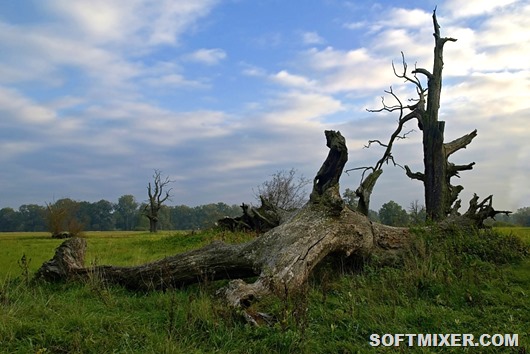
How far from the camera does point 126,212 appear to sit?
88312mm

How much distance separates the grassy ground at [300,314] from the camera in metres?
4.70

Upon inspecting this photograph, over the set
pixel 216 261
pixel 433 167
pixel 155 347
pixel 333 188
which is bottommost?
pixel 155 347

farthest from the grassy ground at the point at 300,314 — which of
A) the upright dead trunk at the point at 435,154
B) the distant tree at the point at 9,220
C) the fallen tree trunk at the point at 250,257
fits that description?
the distant tree at the point at 9,220

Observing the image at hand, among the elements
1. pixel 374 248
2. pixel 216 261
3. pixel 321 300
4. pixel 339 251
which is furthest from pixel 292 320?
pixel 374 248

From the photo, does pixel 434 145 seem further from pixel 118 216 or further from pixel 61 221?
pixel 118 216

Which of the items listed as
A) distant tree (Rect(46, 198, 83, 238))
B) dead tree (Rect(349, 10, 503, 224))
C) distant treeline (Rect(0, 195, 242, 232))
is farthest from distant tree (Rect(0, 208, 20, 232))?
dead tree (Rect(349, 10, 503, 224))

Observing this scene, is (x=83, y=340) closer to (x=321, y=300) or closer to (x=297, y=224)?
(x=321, y=300)

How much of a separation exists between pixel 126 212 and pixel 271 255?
85.9 metres

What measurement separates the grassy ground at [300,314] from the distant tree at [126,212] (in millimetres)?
81188

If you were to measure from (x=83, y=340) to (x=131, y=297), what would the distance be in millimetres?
2821

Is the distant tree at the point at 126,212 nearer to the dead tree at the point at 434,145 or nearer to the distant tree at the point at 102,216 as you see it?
the distant tree at the point at 102,216

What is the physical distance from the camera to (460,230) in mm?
10508

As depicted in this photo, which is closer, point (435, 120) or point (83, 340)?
point (83, 340)

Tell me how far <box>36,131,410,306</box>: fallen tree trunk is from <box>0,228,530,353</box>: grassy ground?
0.31 metres
